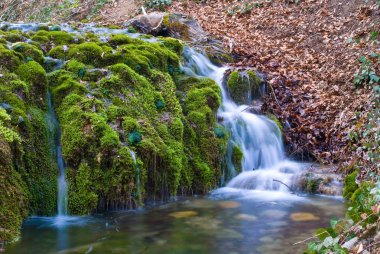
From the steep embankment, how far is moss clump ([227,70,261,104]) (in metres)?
0.86

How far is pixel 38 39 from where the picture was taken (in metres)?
8.47

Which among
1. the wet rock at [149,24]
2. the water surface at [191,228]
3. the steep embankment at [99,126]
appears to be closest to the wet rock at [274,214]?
the water surface at [191,228]

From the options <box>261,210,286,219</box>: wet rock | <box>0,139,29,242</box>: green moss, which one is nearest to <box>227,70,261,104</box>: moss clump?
<box>261,210,286,219</box>: wet rock

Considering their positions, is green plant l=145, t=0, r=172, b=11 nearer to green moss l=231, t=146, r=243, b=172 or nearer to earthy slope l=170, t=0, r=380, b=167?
earthy slope l=170, t=0, r=380, b=167

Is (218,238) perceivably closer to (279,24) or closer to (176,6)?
(279,24)

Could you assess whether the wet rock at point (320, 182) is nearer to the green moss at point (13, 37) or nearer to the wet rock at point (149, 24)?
the green moss at point (13, 37)

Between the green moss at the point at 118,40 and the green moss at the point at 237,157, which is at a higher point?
the green moss at the point at 118,40

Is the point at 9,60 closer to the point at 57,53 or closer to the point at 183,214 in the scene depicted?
the point at 57,53

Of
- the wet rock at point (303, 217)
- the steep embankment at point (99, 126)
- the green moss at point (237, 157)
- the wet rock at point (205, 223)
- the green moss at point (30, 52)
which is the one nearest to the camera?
the wet rock at point (205, 223)

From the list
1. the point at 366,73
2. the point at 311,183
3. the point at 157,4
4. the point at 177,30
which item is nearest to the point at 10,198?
the point at 311,183

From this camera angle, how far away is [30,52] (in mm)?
7484

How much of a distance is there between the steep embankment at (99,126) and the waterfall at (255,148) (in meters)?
0.49

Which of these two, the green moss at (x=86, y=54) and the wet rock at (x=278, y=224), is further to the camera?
the green moss at (x=86, y=54)

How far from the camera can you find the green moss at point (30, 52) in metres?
7.39
